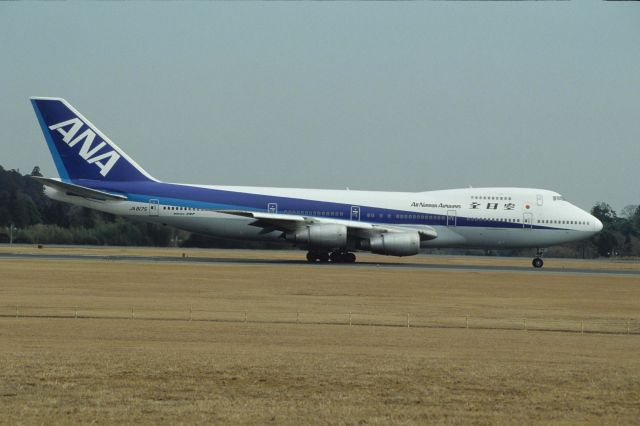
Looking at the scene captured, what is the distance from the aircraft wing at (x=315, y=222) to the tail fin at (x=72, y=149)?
7126 millimetres

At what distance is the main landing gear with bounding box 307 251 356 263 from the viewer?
5956 cm

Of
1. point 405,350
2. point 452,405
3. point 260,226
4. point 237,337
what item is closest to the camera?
point 452,405

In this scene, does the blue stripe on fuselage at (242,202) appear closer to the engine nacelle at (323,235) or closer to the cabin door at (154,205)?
the cabin door at (154,205)

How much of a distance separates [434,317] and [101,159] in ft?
107

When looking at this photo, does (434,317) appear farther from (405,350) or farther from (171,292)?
(171,292)

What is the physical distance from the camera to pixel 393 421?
51.5 feet

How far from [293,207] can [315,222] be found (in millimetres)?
2399

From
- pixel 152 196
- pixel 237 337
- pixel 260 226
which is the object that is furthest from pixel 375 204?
pixel 237 337

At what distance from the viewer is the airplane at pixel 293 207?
57281 millimetres

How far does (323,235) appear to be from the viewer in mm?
56219

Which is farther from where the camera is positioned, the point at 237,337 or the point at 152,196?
the point at 152,196

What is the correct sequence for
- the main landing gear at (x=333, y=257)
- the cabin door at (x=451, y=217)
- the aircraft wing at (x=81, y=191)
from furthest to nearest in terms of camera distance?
1. the main landing gear at (x=333, y=257)
2. the cabin door at (x=451, y=217)
3. the aircraft wing at (x=81, y=191)

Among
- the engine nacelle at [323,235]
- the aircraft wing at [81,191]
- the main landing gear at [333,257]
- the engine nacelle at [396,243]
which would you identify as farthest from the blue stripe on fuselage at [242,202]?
the main landing gear at [333,257]

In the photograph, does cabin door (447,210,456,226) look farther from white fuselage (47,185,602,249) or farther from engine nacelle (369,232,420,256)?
engine nacelle (369,232,420,256)
